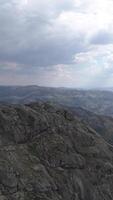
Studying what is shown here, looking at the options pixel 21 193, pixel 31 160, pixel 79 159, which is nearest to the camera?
pixel 21 193

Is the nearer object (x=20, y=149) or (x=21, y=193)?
(x=21, y=193)

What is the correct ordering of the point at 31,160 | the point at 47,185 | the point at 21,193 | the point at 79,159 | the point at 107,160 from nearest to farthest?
the point at 21,193, the point at 47,185, the point at 31,160, the point at 79,159, the point at 107,160

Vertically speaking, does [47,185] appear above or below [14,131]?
below

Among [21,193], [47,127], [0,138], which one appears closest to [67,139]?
[47,127]

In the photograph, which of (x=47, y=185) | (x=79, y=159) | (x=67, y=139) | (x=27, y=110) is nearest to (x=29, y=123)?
(x=27, y=110)

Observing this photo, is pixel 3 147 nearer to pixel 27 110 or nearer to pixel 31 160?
pixel 31 160

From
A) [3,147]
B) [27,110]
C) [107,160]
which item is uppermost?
[27,110]
